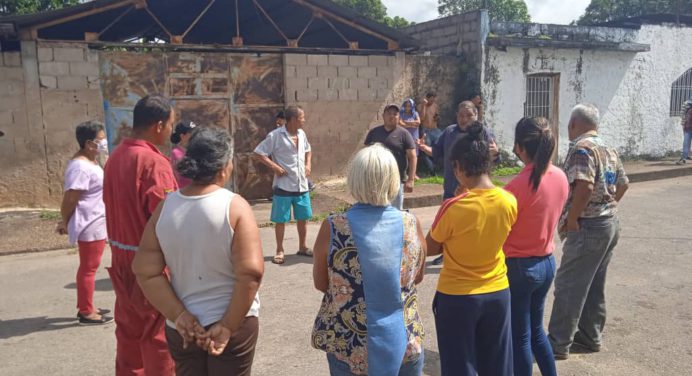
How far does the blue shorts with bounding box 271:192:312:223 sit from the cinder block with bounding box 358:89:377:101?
5026 mm

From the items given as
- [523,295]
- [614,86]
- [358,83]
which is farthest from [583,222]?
[614,86]

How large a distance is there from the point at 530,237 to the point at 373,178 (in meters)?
1.25

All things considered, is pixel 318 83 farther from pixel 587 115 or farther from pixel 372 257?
pixel 372 257

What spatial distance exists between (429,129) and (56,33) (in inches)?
297

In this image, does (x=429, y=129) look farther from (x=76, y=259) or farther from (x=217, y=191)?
(x=217, y=191)

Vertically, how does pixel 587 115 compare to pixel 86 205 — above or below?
above

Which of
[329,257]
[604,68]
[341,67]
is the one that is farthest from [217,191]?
[604,68]

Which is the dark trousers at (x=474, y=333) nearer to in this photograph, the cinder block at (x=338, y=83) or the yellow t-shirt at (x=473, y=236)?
the yellow t-shirt at (x=473, y=236)

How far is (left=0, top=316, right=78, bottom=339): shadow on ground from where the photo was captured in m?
4.65

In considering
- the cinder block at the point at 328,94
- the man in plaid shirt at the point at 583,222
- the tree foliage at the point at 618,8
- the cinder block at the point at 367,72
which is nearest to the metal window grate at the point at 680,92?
the cinder block at the point at 367,72

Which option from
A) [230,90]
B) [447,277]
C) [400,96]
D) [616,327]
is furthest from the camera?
[400,96]

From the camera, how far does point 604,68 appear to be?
14406 millimetres

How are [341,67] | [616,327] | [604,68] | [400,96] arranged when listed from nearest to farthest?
[616,327], [341,67], [400,96], [604,68]

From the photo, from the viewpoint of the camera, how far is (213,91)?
9.91m
